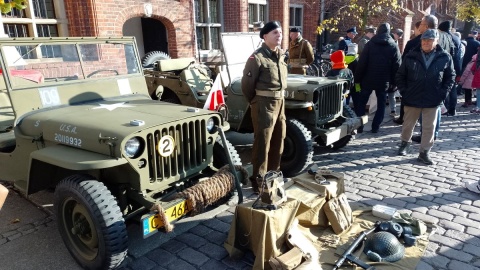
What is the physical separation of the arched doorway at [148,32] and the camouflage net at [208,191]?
297 inches

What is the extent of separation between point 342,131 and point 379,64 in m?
1.89

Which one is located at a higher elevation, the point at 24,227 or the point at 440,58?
the point at 440,58

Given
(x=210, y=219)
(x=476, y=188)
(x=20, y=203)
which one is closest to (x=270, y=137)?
(x=210, y=219)

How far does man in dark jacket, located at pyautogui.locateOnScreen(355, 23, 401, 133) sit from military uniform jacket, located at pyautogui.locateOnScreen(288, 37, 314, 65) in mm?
937

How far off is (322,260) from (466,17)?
18711mm

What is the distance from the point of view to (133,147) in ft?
9.18

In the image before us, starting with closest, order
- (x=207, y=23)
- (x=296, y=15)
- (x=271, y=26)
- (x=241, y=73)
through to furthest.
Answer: (x=271, y=26) → (x=241, y=73) → (x=207, y=23) → (x=296, y=15)

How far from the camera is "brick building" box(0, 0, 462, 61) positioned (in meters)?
7.12

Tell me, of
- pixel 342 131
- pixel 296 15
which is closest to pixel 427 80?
pixel 342 131

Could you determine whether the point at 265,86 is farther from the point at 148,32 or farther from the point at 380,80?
the point at 148,32

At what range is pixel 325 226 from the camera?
11.2ft

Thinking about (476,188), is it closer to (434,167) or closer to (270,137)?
(434,167)

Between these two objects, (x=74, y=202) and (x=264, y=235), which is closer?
(x=264, y=235)

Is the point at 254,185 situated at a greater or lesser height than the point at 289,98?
lesser
